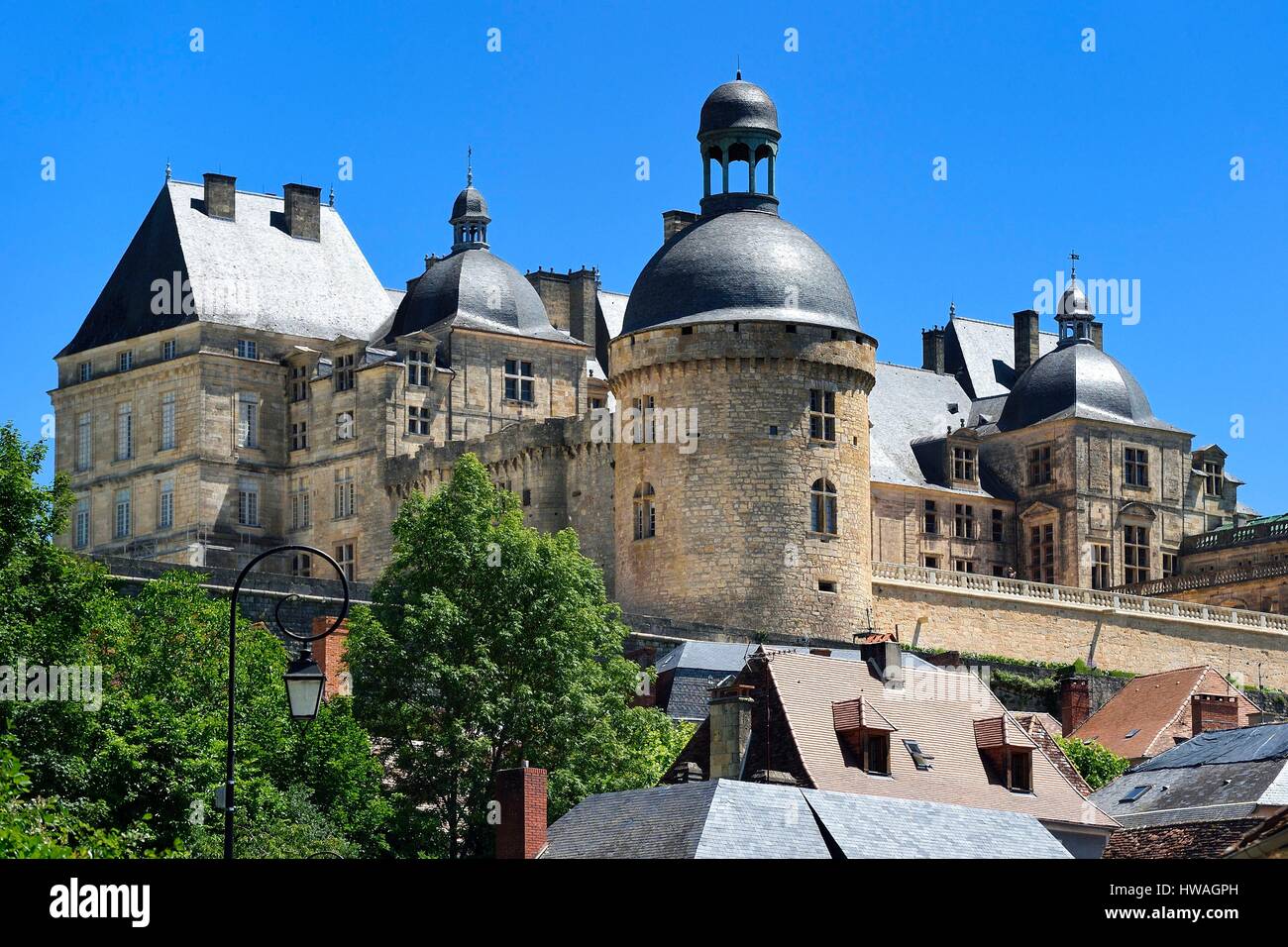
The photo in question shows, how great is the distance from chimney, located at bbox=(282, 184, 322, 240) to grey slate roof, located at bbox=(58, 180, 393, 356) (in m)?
0.28

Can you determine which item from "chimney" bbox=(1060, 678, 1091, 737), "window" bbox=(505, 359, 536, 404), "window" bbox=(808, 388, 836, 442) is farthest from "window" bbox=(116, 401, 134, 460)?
"chimney" bbox=(1060, 678, 1091, 737)

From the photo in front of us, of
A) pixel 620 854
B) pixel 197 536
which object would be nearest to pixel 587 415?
pixel 197 536

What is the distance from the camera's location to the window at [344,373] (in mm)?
68438

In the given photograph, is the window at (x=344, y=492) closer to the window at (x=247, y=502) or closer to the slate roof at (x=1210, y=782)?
the window at (x=247, y=502)

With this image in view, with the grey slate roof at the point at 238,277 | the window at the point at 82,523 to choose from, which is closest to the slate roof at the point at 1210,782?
the grey slate roof at the point at 238,277

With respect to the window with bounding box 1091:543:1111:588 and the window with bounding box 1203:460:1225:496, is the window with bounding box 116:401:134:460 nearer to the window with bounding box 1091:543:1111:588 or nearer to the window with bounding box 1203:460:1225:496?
the window with bounding box 1091:543:1111:588

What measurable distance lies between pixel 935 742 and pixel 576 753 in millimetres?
6270

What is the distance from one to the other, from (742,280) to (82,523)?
23.2 metres

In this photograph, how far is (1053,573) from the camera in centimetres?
7131

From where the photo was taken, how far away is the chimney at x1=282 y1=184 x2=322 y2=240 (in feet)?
245

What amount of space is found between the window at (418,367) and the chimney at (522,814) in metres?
35.3

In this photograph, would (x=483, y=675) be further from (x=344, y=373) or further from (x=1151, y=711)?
(x=344, y=373)

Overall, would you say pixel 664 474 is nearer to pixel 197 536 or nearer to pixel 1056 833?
pixel 197 536

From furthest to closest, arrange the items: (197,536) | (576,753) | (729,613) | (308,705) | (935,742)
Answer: (197,536), (729,613), (576,753), (935,742), (308,705)
